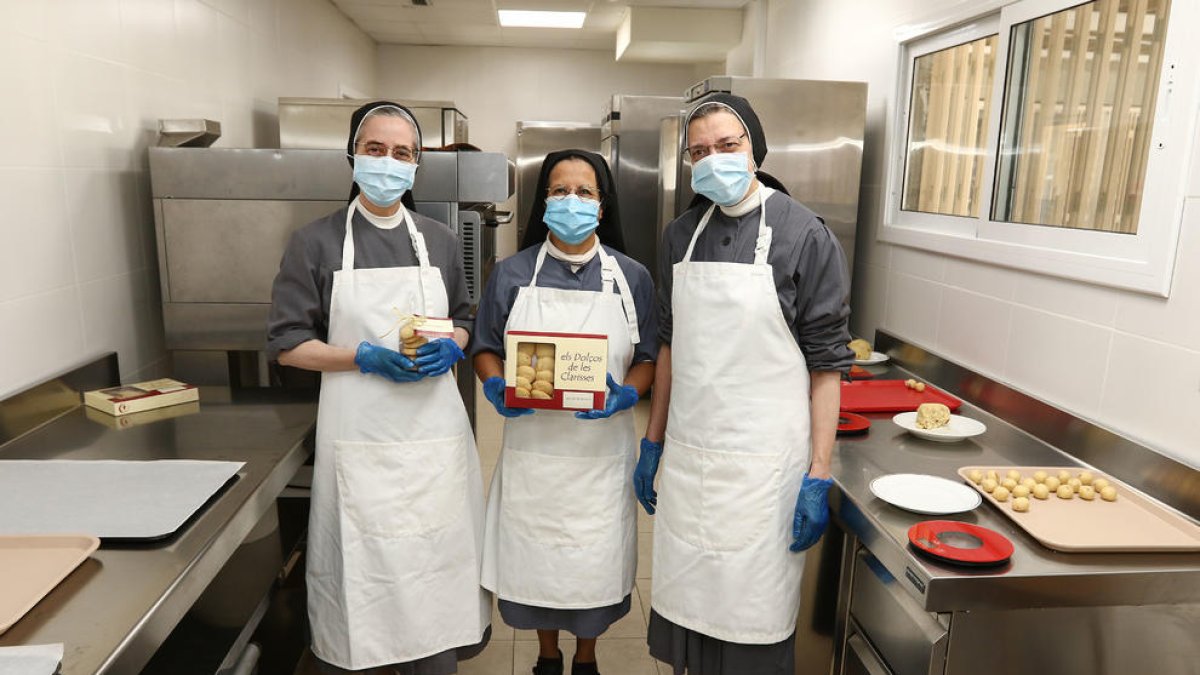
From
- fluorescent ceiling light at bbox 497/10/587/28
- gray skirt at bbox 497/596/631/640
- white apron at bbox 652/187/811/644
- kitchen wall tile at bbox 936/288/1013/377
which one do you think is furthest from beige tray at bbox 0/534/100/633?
fluorescent ceiling light at bbox 497/10/587/28

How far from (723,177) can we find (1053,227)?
1.03 m

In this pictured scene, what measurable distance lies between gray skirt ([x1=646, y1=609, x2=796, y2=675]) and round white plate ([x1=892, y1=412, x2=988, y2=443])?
2.06 ft

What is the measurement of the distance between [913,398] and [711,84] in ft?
4.91

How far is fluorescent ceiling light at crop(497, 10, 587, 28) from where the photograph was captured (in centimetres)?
540

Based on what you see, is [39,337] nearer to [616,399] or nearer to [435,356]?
[435,356]

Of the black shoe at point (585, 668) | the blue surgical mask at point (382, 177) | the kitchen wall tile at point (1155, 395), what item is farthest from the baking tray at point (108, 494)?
the kitchen wall tile at point (1155, 395)

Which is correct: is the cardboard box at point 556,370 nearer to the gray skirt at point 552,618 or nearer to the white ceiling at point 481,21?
the gray skirt at point 552,618

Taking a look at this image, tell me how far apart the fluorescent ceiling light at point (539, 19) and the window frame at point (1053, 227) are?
10.5ft

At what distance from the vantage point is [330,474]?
1.80 metres

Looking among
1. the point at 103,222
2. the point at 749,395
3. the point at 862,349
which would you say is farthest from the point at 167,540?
the point at 862,349

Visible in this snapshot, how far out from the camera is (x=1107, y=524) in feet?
4.79

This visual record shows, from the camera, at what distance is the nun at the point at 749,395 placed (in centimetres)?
160

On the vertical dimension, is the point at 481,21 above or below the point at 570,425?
above

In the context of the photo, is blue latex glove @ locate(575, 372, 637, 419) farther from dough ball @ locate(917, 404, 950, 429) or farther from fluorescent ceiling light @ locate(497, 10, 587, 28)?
fluorescent ceiling light @ locate(497, 10, 587, 28)
